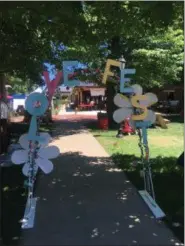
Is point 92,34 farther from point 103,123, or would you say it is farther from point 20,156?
point 103,123

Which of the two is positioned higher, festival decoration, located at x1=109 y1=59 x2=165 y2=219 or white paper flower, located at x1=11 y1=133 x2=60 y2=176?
festival decoration, located at x1=109 y1=59 x2=165 y2=219

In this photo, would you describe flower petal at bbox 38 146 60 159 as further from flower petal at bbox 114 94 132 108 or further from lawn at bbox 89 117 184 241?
lawn at bbox 89 117 184 241

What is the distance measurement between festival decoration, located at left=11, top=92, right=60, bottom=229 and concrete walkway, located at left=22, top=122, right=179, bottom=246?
0.52 meters

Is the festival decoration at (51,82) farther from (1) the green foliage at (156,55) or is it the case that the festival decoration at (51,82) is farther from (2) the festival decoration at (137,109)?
(1) the green foliage at (156,55)

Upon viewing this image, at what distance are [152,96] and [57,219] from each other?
238cm

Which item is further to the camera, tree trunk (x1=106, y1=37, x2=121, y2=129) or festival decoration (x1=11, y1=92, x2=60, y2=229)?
tree trunk (x1=106, y1=37, x2=121, y2=129)

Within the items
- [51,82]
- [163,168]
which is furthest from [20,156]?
[163,168]

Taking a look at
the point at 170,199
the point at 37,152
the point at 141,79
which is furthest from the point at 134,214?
the point at 141,79

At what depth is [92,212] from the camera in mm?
6332

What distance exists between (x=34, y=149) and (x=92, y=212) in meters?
1.27

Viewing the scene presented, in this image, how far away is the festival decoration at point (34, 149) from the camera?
20.6ft

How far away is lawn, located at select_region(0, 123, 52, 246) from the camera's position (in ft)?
18.1

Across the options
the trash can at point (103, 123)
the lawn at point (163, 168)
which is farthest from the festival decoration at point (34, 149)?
the trash can at point (103, 123)

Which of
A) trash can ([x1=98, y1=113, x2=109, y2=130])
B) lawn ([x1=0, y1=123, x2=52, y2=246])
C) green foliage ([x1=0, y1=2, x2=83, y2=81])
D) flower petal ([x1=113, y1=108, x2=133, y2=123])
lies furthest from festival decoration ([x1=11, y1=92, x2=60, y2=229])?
trash can ([x1=98, y1=113, x2=109, y2=130])
